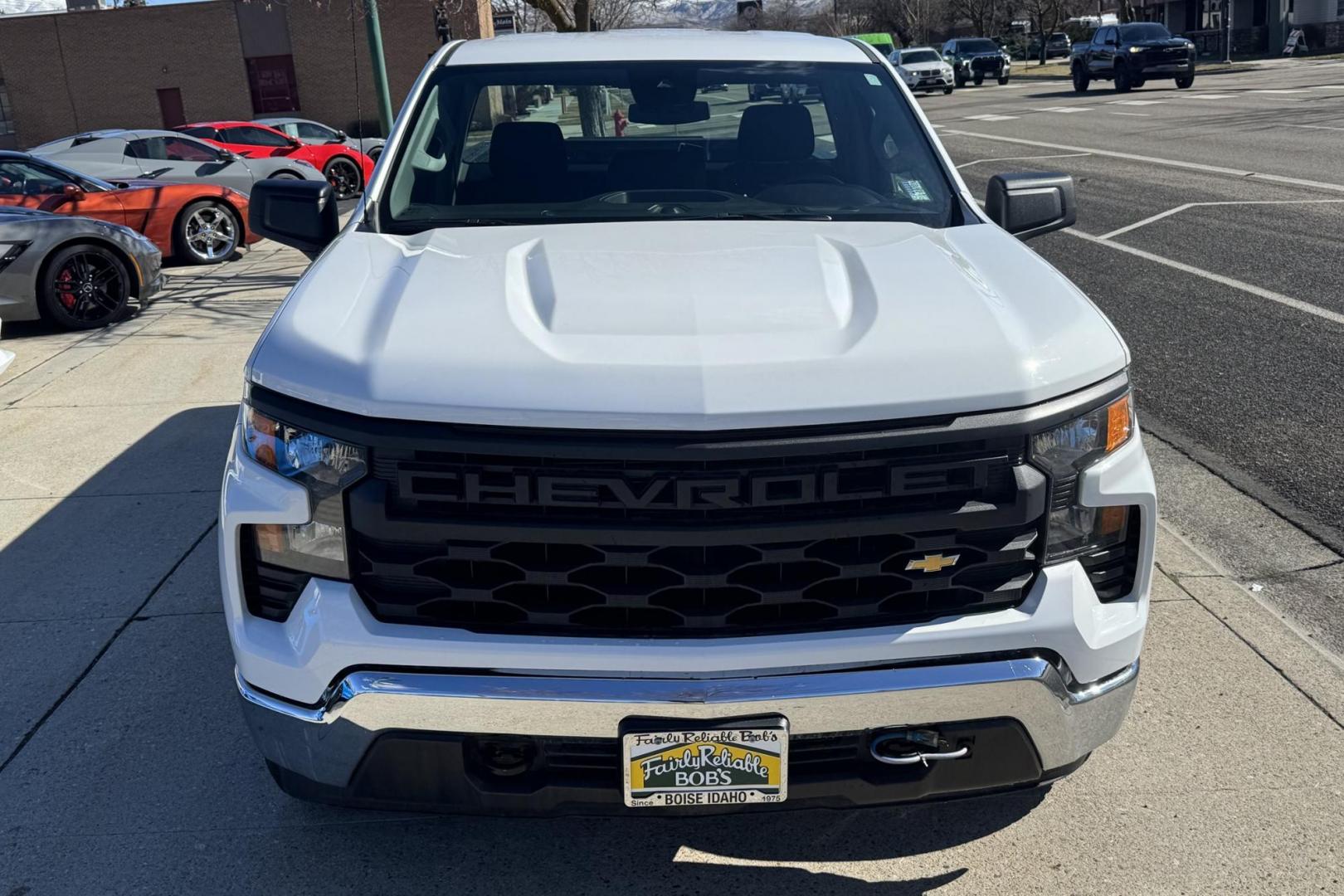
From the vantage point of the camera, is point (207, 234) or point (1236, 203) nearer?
point (1236, 203)

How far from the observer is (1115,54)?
34.8 metres

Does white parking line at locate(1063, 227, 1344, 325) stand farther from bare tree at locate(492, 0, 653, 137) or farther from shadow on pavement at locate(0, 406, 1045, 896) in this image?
shadow on pavement at locate(0, 406, 1045, 896)

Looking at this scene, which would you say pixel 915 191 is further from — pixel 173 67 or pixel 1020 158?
pixel 173 67

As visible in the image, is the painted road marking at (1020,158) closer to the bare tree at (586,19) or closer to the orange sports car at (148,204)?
the bare tree at (586,19)

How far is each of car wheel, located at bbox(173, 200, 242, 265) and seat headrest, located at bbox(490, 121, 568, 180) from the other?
32.3ft

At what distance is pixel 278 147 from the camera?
19.7m

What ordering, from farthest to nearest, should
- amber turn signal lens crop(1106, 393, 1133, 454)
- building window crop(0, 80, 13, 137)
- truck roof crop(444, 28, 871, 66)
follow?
building window crop(0, 80, 13, 137) → truck roof crop(444, 28, 871, 66) → amber turn signal lens crop(1106, 393, 1133, 454)

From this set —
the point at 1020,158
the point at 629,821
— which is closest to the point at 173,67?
the point at 1020,158

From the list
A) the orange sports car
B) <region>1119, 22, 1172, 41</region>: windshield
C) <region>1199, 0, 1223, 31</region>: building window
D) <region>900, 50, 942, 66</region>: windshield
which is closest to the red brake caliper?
the orange sports car

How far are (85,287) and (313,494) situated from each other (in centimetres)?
828

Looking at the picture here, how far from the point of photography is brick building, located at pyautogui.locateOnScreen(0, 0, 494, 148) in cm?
4259

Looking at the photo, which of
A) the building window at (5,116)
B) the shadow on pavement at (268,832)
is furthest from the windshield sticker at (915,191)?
the building window at (5,116)

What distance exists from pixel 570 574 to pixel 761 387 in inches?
21.0

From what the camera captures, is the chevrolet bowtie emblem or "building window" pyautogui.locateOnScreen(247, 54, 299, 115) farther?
"building window" pyautogui.locateOnScreen(247, 54, 299, 115)
